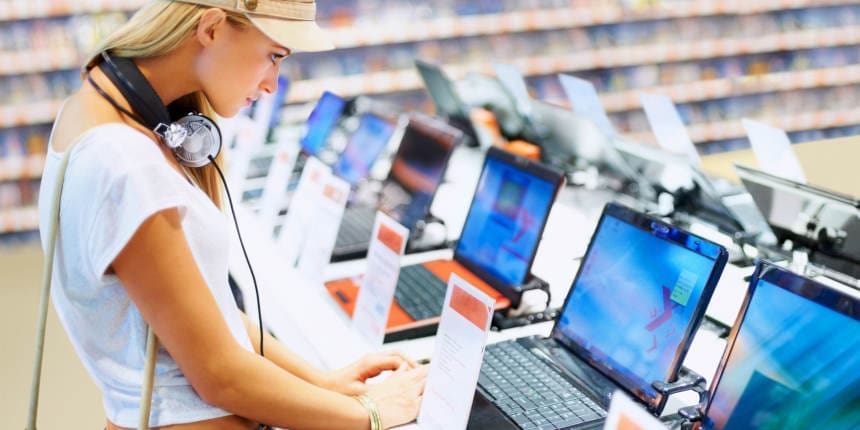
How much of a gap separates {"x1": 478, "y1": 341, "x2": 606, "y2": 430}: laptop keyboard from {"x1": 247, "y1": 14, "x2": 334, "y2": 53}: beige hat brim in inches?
26.6

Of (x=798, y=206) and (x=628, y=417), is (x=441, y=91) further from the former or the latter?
(x=628, y=417)

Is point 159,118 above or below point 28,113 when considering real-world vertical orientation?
above

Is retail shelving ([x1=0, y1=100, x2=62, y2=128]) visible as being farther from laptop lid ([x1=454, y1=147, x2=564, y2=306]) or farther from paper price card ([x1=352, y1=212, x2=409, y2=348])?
paper price card ([x1=352, y1=212, x2=409, y2=348])

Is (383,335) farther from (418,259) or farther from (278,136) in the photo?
(278,136)

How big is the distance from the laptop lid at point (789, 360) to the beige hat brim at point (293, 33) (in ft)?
2.50

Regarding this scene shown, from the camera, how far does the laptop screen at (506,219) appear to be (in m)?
1.91

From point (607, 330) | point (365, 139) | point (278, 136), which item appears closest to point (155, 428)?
point (607, 330)

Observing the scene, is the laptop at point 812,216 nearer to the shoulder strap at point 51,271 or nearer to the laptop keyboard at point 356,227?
the laptop keyboard at point 356,227

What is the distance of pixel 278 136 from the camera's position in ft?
12.6

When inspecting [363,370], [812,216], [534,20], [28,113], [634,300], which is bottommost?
[28,113]

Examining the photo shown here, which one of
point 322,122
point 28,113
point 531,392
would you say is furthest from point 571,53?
point 531,392

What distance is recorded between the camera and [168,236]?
1.09 metres

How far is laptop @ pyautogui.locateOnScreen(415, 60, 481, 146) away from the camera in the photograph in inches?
137

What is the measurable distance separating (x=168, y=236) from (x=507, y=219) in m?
1.07
